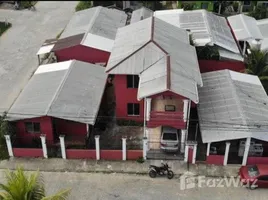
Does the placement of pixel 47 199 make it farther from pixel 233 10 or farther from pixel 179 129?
pixel 233 10

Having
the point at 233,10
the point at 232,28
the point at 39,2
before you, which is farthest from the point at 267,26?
the point at 39,2

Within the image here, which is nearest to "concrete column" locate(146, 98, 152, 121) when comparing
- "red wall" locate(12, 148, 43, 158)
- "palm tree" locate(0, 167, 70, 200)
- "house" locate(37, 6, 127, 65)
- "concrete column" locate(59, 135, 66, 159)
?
"concrete column" locate(59, 135, 66, 159)

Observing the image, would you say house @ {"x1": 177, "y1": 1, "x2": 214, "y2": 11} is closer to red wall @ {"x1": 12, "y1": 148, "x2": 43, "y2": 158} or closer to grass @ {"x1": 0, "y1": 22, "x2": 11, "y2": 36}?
grass @ {"x1": 0, "y1": 22, "x2": 11, "y2": 36}

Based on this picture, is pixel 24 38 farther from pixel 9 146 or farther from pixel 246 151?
pixel 246 151

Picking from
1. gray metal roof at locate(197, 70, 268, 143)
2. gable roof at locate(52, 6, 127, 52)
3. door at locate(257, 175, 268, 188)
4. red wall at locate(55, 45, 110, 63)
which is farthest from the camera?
gable roof at locate(52, 6, 127, 52)

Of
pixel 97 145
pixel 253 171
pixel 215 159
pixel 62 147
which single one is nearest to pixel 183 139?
pixel 215 159

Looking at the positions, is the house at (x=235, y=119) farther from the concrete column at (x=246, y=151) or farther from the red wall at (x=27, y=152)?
the red wall at (x=27, y=152)

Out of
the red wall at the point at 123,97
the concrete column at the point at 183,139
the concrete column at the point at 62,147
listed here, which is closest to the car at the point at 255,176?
the concrete column at the point at 183,139
